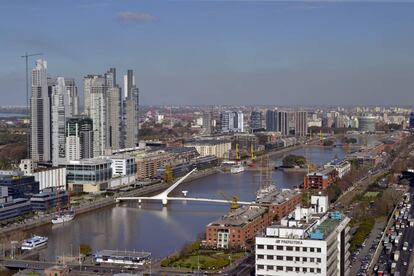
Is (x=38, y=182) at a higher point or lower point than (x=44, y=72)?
lower

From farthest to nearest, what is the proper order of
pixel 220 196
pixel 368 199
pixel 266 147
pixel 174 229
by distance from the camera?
pixel 266 147 → pixel 220 196 → pixel 368 199 → pixel 174 229

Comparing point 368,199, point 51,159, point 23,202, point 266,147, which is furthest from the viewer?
point 266,147

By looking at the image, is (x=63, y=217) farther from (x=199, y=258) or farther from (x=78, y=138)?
(x=78, y=138)

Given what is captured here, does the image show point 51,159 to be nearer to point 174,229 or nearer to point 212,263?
point 174,229

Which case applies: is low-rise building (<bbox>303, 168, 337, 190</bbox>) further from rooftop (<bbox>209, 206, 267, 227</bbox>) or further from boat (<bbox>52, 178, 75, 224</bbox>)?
boat (<bbox>52, 178, 75, 224</bbox>)

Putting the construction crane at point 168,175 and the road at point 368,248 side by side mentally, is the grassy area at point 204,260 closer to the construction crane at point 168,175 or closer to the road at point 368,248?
the road at point 368,248

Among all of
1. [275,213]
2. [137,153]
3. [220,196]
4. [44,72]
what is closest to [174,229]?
[275,213]

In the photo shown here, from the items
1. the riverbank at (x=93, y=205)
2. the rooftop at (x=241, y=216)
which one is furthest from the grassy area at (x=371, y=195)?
the riverbank at (x=93, y=205)
